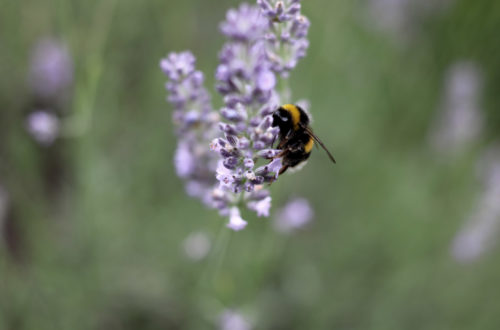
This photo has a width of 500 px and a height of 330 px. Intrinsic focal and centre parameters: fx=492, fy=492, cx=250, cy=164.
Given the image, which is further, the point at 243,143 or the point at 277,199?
the point at 277,199

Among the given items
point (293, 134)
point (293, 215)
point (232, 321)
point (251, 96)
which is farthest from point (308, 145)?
point (232, 321)

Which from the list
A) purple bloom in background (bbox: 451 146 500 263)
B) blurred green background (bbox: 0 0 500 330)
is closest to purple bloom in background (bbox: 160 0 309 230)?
blurred green background (bbox: 0 0 500 330)

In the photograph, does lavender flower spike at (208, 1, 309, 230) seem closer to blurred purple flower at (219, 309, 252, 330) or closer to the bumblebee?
the bumblebee

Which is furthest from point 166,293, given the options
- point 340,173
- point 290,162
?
point 290,162

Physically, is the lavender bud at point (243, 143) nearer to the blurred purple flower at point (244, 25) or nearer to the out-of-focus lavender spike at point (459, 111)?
the blurred purple flower at point (244, 25)

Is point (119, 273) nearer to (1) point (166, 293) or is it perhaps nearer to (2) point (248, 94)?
(1) point (166, 293)

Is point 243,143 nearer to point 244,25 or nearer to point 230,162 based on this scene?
point 230,162
